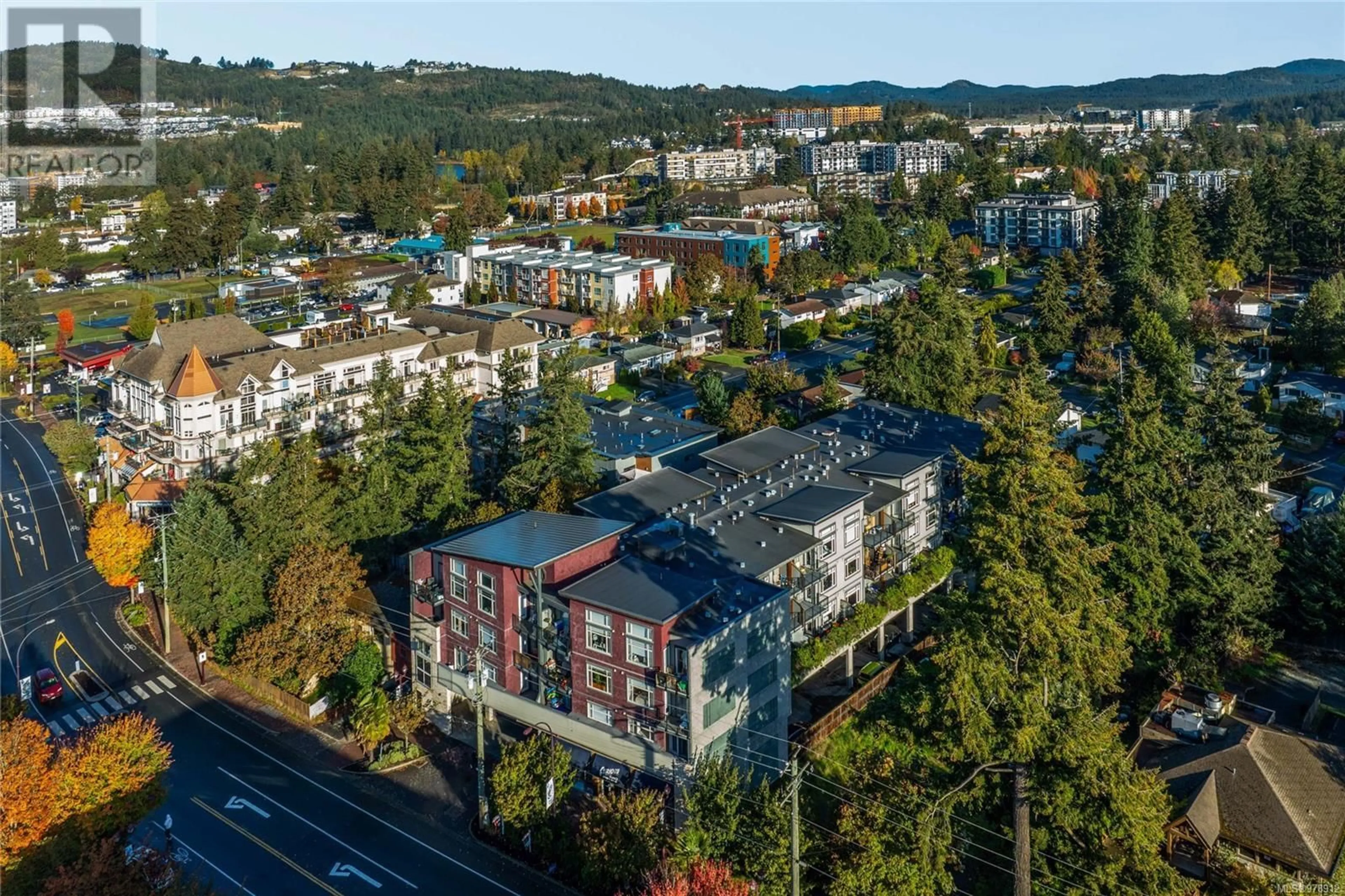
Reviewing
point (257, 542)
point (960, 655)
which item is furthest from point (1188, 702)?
point (257, 542)

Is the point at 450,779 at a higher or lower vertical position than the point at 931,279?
lower

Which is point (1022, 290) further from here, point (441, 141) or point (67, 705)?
point (441, 141)

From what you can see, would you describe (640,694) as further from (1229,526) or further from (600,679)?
(1229,526)

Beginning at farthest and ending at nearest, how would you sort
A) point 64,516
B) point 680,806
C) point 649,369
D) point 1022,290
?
1. point 1022,290
2. point 649,369
3. point 64,516
4. point 680,806

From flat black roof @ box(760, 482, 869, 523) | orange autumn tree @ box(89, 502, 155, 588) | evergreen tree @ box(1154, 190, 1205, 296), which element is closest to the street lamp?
orange autumn tree @ box(89, 502, 155, 588)

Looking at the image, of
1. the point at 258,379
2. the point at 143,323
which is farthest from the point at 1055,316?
the point at 143,323

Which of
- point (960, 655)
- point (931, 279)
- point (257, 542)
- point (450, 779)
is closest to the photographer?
point (960, 655)

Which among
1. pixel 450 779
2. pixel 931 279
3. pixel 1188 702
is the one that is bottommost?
pixel 450 779

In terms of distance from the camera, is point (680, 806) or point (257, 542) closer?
point (680, 806)

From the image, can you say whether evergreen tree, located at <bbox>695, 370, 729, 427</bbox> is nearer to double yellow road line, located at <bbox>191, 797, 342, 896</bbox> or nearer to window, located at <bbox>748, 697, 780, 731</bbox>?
window, located at <bbox>748, 697, 780, 731</bbox>
